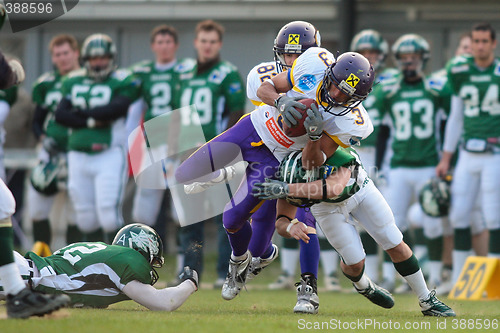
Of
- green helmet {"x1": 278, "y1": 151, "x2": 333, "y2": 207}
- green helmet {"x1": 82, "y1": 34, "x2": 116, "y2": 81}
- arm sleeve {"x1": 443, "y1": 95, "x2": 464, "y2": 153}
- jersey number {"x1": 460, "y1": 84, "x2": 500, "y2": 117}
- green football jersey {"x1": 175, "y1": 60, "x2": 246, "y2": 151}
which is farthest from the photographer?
green helmet {"x1": 82, "y1": 34, "x2": 116, "y2": 81}

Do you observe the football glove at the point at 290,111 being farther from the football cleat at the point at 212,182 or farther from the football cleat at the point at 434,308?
the football cleat at the point at 434,308

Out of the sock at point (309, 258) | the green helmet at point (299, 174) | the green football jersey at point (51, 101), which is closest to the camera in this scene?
the green helmet at point (299, 174)

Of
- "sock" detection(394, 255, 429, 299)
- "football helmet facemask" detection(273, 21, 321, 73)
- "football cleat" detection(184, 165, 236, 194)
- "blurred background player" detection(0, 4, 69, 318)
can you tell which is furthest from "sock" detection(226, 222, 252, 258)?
"blurred background player" detection(0, 4, 69, 318)

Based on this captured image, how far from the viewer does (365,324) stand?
4.89 m

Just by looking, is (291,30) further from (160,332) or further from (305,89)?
(160,332)

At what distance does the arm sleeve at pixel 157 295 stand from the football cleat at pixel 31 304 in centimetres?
61

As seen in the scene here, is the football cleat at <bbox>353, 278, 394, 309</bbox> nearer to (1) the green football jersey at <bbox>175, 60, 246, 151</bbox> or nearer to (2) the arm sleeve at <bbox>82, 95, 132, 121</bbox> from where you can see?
(1) the green football jersey at <bbox>175, 60, 246, 151</bbox>

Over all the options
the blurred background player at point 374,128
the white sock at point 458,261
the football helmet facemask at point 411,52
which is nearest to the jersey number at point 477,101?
the football helmet facemask at point 411,52

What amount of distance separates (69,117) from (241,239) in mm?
3219

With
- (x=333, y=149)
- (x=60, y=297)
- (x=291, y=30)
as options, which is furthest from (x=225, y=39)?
(x=60, y=297)

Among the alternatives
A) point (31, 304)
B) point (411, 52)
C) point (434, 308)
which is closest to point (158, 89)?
point (411, 52)

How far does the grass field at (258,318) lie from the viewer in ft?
13.8

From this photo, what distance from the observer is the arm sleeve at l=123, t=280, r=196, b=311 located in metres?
4.90

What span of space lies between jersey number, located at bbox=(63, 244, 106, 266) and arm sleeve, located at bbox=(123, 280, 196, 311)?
1.10 ft
